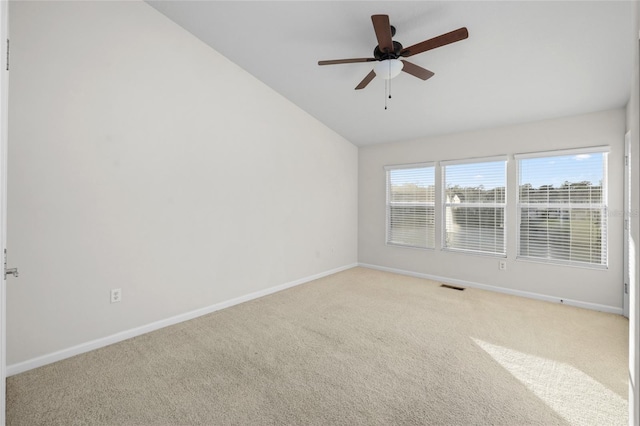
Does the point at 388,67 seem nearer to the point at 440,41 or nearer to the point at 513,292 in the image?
the point at 440,41

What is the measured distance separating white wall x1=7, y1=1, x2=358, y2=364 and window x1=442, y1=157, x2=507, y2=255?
8.18 ft

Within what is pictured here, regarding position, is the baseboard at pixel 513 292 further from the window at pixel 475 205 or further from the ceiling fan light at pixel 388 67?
the ceiling fan light at pixel 388 67

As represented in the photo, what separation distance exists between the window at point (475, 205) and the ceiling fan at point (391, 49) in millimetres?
2178

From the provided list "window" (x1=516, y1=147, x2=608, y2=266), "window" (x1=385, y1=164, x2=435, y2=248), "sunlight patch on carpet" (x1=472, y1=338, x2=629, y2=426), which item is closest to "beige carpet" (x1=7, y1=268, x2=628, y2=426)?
"sunlight patch on carpet" (x1=472, y1=338, x2=629, y2=426)

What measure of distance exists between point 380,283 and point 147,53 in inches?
155

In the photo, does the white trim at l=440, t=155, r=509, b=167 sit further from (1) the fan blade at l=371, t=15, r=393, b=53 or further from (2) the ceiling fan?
(1) the fan blade at l=371, t=15, r=393, b=53

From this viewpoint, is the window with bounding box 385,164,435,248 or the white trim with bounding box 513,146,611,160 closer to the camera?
the white trim with bounding box 513,146,611,160

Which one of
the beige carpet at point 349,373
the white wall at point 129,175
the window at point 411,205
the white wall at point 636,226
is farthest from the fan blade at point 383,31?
the window at point 411,205

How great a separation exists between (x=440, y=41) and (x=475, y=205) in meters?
2.85

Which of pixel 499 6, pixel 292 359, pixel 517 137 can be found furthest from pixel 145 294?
pixel 517 137

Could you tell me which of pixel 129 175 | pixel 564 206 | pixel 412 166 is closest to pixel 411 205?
pixel 412 166

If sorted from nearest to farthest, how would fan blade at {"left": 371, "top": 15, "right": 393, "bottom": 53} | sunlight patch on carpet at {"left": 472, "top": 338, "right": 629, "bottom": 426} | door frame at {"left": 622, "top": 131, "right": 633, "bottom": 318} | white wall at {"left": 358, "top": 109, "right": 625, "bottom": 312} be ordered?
sunlight patch on carpet at {"left": 472, "top": 338, "right": 629, "bottom": 426}, fan blade at {"left": 371, "top": 15, "right": 393, "bottom": 53}, door frame at {"left": 622, "top": 131, "right": 633, "bottom": 318}, white wall at {"left": 358, "top": 109, "right": 625, "bottom": 312}

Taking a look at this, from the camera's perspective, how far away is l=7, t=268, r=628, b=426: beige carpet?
1.83m

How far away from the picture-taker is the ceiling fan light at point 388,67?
2.52 meters
